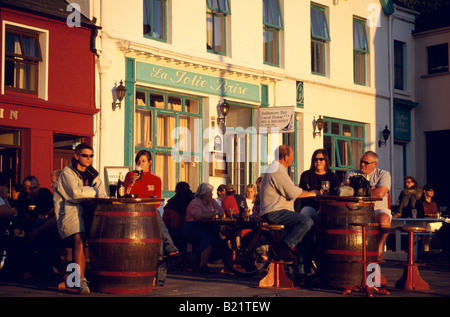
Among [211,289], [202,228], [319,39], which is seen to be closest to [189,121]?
[319,39]

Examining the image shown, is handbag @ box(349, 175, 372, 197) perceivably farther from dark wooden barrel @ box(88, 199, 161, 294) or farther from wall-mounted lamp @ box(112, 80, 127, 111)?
wall-mounted lamp @ box(112, 80, 127, 111)

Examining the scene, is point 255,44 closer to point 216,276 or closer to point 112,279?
point 216,276

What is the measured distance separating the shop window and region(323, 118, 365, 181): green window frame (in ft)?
31.8

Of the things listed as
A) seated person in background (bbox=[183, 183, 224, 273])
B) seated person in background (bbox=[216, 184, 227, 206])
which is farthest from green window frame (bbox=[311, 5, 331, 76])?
seated person in background (bbox=[183, 183, 224, 273])

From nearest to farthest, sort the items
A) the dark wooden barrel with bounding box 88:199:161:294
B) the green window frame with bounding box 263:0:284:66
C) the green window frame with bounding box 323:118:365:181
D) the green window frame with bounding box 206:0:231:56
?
the dark wooden barrel with bounding box 88:199:161:294
the green window frame with bounding box 206:0:231:56
the green window frame with bounding box 263:0:284:66
the green window frame with bounding box 323:118:365:181

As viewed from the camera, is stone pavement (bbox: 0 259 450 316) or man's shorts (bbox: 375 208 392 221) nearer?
stone pavement (bbox: 0 259 450 316)

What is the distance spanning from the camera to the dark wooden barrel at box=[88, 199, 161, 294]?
951 centimetres

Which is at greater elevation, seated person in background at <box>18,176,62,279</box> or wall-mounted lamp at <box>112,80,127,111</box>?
wall-mounted lamp at <box>112,80,127,111</box>

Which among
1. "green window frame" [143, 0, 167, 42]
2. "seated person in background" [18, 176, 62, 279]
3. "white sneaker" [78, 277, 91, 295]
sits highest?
"green window frame" [143, 0, 167, 42]

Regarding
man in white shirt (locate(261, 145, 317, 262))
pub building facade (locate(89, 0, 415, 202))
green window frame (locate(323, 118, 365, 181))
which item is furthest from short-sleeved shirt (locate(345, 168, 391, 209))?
green window frame (locate(323, 118, 365, 181))

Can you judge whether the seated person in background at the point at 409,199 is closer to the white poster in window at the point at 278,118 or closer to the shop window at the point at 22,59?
the white poster in window at the point at 278,118

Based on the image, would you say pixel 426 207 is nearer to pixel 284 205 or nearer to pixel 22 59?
pixel 284 205

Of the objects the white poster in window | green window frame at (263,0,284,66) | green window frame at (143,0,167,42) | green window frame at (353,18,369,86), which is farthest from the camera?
green window frame at (353,18,369,86)
